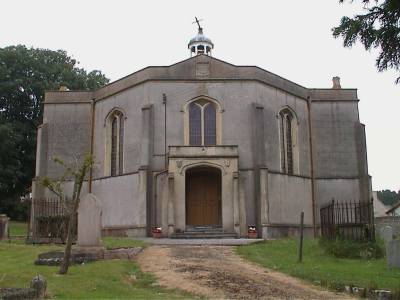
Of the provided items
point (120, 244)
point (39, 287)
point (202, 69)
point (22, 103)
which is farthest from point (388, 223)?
point (22, 103)

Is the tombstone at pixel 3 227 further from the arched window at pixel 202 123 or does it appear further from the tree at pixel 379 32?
the tree at pixel 379 32

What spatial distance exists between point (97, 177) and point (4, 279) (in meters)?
19.0

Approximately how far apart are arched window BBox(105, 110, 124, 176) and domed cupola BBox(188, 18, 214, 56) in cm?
812

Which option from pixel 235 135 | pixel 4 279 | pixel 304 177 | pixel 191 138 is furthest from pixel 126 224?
pixel 4 279

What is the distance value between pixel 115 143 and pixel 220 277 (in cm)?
1985

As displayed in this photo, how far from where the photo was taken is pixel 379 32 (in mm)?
10781

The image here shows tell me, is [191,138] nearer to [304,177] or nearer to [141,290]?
[304,177]

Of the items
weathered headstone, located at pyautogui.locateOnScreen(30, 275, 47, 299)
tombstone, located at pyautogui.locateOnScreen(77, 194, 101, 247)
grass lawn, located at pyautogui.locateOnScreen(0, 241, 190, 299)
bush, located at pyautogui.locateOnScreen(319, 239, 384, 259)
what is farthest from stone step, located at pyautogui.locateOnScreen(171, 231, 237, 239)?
weathered headstone, located at pyautogui.locateOnScreen(30, 275, 47, 299)

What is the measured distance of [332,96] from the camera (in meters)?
33.6

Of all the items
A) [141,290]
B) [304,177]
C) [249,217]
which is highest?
[304,177]

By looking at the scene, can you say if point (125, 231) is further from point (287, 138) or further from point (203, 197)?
point (287, 138)

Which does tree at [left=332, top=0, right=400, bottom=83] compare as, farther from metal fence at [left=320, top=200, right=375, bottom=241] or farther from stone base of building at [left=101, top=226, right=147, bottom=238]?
stone base of building at [left=101, top=226, right=147, bottom=238]

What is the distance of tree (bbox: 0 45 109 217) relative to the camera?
39.6 meters

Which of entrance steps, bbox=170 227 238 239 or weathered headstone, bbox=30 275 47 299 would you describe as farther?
entrance steps, bbox=170 227 238 239
